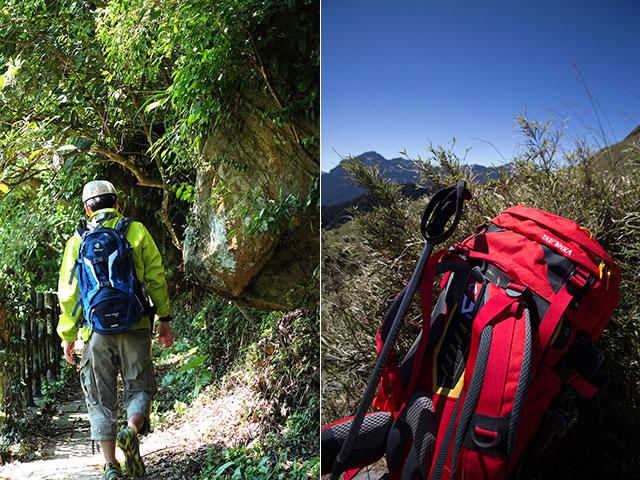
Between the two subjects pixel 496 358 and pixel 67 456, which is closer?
pixel 496 358

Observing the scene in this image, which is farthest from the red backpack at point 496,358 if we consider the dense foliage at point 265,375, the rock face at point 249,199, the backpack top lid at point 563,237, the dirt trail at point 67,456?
the dirt trail at point 67,456

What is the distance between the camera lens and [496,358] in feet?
3.51

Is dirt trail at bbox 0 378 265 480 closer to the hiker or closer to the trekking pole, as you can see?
the hiker

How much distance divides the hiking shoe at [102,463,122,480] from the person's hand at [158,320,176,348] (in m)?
0.31

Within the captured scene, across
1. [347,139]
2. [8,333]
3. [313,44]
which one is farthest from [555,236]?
[8,333]

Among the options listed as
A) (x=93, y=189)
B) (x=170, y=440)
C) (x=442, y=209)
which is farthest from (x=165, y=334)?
(x=442, y=209)

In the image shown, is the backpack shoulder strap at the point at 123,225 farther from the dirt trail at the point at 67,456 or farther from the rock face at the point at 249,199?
the dirt trail at the point at 67,456

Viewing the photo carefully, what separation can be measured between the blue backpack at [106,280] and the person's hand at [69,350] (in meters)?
0.06

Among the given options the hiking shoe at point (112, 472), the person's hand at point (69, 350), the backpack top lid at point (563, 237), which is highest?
the backpack top lid at point (563, 237)

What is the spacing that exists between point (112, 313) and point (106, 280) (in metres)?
0.07

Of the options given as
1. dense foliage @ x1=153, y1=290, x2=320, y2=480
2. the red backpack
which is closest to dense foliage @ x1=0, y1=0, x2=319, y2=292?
dense foliage @ x1=153, y1=290, x2=320, y2=480

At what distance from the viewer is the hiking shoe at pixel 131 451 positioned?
4.67 ft

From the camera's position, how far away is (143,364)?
1.41 meters

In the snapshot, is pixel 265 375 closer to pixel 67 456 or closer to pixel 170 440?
pixel 170 440
